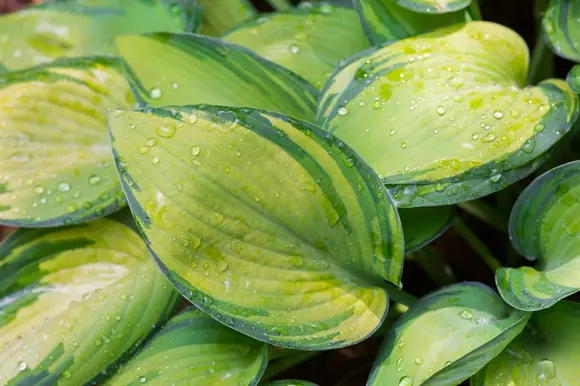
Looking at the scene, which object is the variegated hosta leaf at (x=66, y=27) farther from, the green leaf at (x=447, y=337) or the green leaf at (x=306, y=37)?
the green leaf at (x=447, y=337)

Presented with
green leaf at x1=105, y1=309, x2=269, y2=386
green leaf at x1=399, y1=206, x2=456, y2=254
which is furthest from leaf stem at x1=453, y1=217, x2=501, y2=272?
green leaf at x1=105, y1=309, x2=269, y2=386

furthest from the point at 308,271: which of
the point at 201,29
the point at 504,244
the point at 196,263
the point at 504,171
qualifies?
the point at 201,29

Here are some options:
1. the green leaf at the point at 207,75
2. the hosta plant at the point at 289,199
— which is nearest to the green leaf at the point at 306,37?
the hosta plant at the point at 289,199

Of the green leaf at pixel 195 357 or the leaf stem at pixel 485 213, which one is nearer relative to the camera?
the green leaf at pixel 195 357

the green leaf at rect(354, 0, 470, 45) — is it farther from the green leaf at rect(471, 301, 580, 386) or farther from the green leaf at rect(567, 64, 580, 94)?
the green leaf at rect(471, 301, 580, 386)

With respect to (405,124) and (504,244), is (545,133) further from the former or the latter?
(504,244)

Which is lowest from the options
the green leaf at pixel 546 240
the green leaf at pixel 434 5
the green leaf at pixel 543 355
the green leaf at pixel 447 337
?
the green leaf at pixel 543 355
